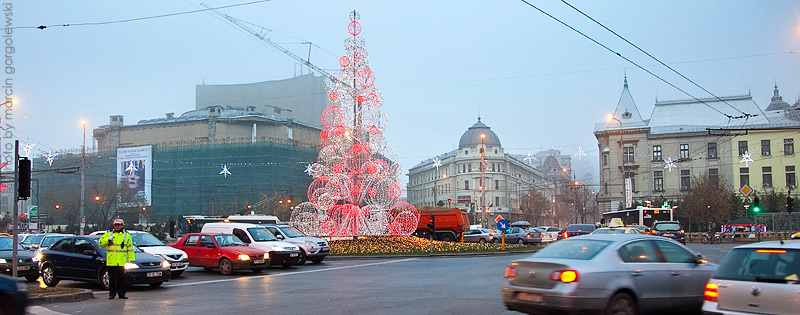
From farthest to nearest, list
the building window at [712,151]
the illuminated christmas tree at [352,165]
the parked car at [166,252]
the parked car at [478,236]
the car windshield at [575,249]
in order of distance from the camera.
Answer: the building window at [712,151] < the parked car at [478,236] < the illuminated christmas tree at [352,165] < the parked car at [166,252] < the car windshield at [575,249]

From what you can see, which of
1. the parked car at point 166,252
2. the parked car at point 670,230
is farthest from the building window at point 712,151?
the parked car at point 166,252

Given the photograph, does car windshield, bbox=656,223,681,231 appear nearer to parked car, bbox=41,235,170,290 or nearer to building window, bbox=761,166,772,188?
parked car, bbox=41,235,170,290

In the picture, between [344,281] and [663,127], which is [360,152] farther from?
[663,127]

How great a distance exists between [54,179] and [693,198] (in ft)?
259

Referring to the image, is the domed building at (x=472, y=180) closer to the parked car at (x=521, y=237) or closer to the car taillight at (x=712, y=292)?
the parked car at (x=521, y=237)

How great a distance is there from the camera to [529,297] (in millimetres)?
10000

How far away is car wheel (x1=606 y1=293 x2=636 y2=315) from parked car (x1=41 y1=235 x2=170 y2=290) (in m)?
11.8

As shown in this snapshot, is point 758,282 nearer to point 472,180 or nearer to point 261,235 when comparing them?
point 261,235

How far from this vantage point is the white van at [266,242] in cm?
2445

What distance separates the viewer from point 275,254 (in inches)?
961

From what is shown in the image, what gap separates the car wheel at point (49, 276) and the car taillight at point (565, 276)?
13.7 m

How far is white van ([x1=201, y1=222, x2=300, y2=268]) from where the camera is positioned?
24.5 m

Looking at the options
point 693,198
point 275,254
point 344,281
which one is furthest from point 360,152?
point 693,198

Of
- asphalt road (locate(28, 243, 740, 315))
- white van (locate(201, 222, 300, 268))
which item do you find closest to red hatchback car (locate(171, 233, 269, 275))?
asphalt road (locate(28, 243, 740, 315))
